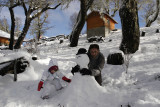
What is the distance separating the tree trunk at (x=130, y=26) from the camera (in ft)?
15.1

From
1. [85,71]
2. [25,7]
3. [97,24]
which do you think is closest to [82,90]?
[85,71]

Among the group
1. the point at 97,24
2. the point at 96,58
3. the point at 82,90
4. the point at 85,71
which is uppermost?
the point at 97,24

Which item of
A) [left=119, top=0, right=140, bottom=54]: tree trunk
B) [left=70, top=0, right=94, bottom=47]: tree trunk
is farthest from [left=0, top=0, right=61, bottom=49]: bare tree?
[left=119, top=0, right=140, bottom=54]: tree trunk

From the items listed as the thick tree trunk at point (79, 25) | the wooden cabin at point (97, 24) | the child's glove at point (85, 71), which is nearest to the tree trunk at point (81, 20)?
the thick tree trunk at point (79, 25)

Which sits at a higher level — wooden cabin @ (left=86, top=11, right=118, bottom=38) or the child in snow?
wooden cabin @ (left=86, top=11, right=118, bottom=38)

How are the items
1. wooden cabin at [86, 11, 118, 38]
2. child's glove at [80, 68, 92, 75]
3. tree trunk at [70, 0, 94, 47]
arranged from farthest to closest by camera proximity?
wooden cabin at [86, 11, 118, 38], tree trunk at [70, 0, 94, 47], child's glove at [80, 68, 92, 75]

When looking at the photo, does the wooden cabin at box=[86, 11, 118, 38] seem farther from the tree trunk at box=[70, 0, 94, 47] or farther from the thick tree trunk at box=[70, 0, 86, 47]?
the thick tree trunk at box=[70, 0, 86, 47]

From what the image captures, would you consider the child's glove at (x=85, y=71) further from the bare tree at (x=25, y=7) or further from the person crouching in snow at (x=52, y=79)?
the bare tree at (x=25, y=7)

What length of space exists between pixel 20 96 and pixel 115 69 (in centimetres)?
309

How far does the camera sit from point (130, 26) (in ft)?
15.1

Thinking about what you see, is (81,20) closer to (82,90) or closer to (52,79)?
(52,79)

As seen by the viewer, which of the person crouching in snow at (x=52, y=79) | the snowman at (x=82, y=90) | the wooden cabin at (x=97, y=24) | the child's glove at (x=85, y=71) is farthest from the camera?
the wooden cabin at (x=97, y=24)

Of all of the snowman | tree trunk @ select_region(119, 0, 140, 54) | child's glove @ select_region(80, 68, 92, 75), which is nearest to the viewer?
the snowman

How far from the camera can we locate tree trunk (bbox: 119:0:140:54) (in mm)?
4605
